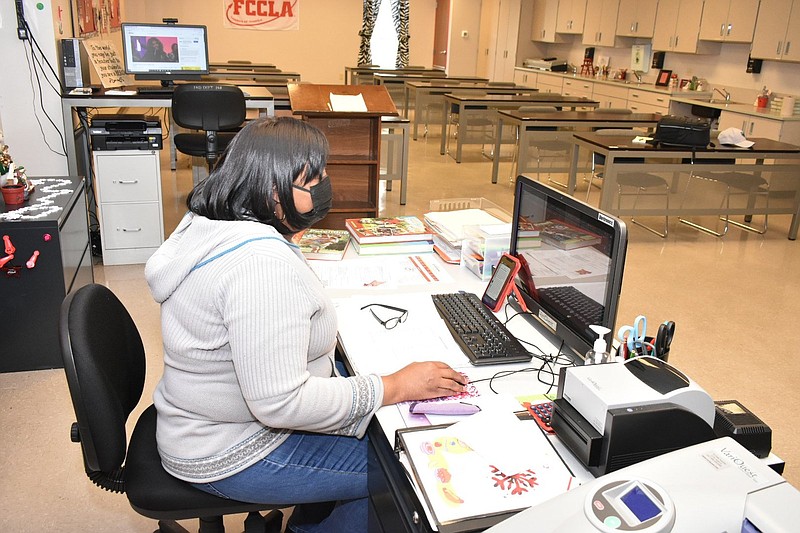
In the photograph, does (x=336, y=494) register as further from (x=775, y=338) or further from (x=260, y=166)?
(x=775, y=338)

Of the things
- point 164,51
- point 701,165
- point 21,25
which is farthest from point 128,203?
point 701,165

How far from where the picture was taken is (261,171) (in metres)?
1.38

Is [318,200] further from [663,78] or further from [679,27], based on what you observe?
[663,78]

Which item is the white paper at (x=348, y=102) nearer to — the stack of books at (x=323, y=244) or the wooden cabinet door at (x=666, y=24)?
the stack of books at (x=323, y=244)

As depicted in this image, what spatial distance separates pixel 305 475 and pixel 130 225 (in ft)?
10.1

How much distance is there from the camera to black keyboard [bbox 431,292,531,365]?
166cm

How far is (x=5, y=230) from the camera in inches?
106

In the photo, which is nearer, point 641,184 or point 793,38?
point 641,184

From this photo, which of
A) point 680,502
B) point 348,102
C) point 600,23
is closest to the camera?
point 680,502

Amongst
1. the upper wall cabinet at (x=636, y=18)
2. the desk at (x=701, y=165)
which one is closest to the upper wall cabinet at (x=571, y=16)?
the upper wall cabinet at (x=636, y=18)

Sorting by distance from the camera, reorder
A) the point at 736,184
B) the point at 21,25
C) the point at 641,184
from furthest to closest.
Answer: the point at 736,184
the point at 641,184
the point at 21,25

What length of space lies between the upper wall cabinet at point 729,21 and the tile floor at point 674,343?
254 cm

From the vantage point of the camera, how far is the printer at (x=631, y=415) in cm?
117

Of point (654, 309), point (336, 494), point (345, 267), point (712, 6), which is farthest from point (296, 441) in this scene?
point (712, 6)
